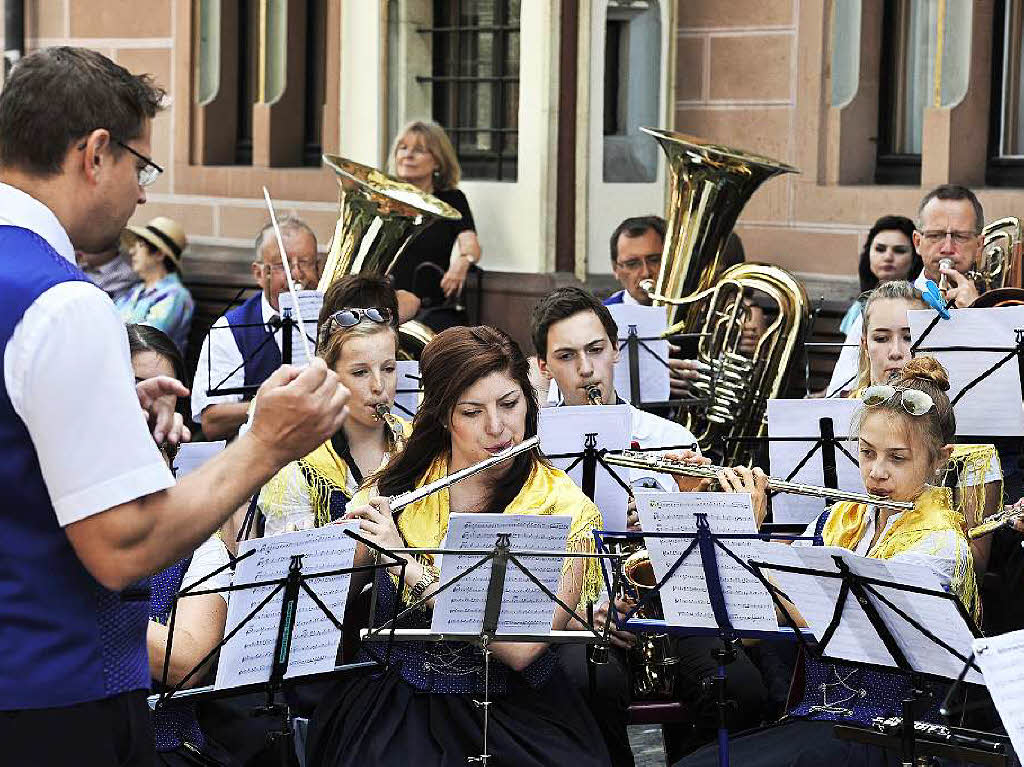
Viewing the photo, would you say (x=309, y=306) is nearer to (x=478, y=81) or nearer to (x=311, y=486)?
(x=311, y=486)

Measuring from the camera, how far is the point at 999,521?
12.7 ft

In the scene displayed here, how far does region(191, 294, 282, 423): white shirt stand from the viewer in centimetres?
629

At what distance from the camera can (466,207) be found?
7.75m

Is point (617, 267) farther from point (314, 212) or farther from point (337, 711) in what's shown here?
point (337, 711)

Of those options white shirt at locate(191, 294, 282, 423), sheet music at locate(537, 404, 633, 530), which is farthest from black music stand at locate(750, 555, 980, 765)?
white shirt at locate(191, 294, 282, 423)

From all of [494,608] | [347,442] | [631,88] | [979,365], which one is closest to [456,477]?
[494,608]

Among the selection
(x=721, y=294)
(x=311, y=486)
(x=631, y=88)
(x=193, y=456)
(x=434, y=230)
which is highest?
(x=631, y=88)

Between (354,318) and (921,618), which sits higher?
(354,318)

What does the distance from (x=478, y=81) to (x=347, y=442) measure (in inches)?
164

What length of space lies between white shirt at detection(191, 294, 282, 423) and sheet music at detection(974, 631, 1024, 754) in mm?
4011

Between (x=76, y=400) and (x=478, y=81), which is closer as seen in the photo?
(x=76, y=400)

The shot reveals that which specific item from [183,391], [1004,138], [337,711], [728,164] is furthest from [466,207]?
[183,391]

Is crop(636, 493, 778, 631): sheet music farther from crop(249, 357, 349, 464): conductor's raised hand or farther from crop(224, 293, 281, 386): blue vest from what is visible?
crop(224, 293, 281, 386): blue vest

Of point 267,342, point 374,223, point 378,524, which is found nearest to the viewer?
A: point 378,524
